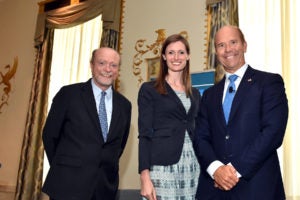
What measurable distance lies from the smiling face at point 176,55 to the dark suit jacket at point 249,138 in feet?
1.10

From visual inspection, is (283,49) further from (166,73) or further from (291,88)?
(166,73)

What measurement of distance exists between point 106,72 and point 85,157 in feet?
2.08

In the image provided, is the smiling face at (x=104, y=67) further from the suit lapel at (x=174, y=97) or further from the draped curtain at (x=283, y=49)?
the draped curtain at (x=283, y=49)

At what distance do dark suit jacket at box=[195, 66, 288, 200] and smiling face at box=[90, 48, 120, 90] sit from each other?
2.92ft

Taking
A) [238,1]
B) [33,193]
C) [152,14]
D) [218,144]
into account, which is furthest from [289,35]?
[33,193]

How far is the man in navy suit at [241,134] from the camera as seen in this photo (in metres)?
1.64

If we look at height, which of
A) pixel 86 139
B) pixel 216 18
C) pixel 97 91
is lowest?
pixel 86 139

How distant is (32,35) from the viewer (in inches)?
242

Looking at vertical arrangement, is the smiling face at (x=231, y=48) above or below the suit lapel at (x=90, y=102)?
above

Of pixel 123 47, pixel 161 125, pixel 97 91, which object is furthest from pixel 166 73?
pixel 123 47

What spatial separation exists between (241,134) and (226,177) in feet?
0.77

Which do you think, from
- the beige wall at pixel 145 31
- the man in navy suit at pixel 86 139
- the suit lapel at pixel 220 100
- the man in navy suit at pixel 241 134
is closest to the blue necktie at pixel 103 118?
the man in navy suit at pixel 86 139

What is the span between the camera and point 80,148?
2.34m

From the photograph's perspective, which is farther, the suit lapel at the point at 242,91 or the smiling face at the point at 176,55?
the smiling face at the point at 176,55
